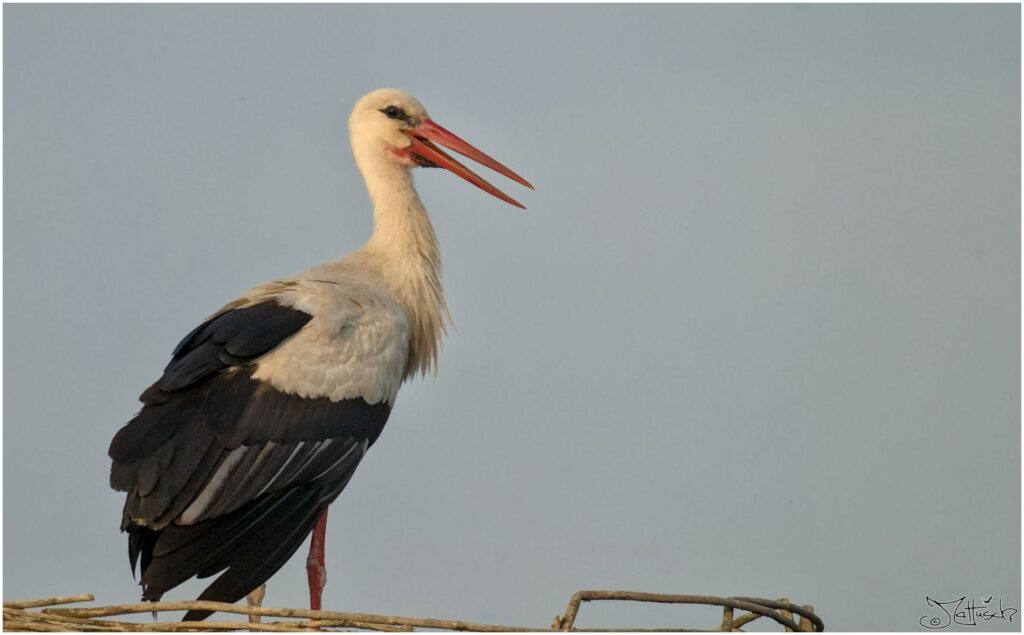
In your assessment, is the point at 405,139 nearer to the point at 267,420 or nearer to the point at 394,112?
the point at 394,112

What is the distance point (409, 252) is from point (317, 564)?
5.31 feet

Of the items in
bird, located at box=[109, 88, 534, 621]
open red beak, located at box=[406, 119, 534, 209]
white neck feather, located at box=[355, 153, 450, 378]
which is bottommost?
bird, located at box=[109, 88, 534, 621]

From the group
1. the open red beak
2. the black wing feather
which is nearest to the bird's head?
the open red beak

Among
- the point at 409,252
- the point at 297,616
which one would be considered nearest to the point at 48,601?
the point at 297,616

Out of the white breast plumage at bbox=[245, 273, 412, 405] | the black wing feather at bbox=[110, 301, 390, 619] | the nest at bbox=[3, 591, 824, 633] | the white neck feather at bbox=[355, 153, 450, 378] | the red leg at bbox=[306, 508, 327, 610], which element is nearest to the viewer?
the nest at bbox=[3, 591, 824, 633]

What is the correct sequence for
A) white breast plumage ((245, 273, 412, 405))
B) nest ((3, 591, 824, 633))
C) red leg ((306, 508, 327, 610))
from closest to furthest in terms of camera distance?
nest ((3, 591, 824, 633))
white breast plumage ((245, 273, 412, 405))
red leg ((306, 508, 327, 610))

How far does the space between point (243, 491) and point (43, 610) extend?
126cm

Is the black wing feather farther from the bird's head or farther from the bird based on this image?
the bird's head

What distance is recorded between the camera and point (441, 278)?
7.89 metres

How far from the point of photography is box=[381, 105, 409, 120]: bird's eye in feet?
26.6

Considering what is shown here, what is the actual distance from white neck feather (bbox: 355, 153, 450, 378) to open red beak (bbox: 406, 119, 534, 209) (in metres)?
0.13

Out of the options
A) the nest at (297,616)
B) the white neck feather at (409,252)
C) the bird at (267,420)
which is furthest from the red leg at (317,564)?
the nest at (297,616)

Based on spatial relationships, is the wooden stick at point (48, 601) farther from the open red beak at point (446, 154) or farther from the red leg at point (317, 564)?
the open red beak at point (446, 154)

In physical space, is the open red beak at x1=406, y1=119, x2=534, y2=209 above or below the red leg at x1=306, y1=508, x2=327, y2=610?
above
